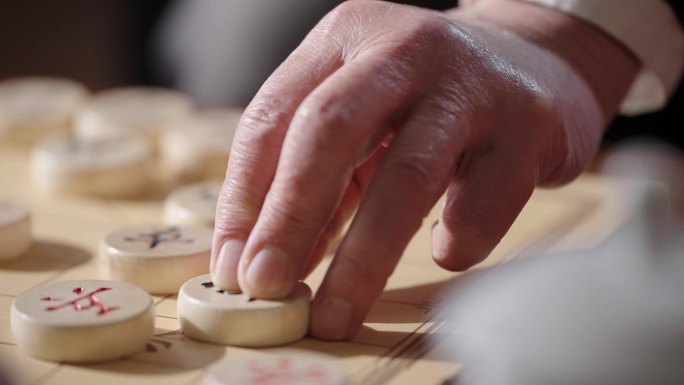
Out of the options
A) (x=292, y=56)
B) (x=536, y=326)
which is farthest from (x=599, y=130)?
(x=292, y=56)

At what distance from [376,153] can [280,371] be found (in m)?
Answer: 0.38

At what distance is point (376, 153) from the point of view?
123cm

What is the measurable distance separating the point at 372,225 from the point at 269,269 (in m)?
0.12

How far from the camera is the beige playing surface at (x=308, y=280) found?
3.21 ft

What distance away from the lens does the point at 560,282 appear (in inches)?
50.9

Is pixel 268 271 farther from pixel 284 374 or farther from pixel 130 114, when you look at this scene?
pixel 130 114

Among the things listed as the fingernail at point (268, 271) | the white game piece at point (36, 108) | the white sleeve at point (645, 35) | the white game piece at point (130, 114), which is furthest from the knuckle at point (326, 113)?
the white game piece at point (36, 108)

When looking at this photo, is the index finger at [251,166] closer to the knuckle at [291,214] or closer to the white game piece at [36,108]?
the knuckle at [291,214]

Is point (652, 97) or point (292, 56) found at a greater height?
Answer: point (292, 56)

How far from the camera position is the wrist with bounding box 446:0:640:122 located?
4.80 ft

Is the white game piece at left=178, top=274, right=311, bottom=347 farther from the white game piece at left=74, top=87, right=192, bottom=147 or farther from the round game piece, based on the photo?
the white game piece at left=74, top=87, right=192, bottom=147

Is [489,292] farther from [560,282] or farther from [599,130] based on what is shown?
[599,130]

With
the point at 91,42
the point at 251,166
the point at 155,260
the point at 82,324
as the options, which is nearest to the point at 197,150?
the point at 155,260

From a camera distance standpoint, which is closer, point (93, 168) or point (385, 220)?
point (385, 220)
